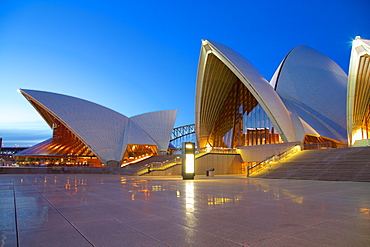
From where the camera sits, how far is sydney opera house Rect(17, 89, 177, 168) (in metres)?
35.0

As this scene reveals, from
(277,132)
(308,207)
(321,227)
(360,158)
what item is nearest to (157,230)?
(321,227)

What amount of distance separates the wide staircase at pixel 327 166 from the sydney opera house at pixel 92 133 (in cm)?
2249

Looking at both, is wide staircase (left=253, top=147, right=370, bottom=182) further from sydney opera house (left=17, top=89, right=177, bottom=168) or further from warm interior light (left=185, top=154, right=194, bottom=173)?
sydney opera house (left=17, top=89, right=177, bottom=168)

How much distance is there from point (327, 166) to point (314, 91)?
22057 mm

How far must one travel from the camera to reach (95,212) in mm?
5336

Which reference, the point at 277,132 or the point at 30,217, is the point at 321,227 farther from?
the point at 277,132

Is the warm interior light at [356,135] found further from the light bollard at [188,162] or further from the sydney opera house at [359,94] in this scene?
the light bollard at [188,162]

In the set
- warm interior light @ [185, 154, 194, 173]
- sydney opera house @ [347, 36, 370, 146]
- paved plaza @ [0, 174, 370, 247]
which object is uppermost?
sydney opera house @ [347, 36, 370, 146]

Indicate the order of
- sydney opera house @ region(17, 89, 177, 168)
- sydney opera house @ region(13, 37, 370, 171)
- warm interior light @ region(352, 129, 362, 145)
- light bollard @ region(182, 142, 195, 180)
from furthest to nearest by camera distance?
sydney opera house @ region(17, 89, 177, 168), warm interior light @ region(352, 129, 362, 145), sydney opera house @ region(13, 37, 370, 171), light bollard @ region(182, 142, 195, 180)

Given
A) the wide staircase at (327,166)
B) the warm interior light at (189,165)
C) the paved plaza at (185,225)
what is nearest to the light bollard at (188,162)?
the warm interior light at (189,165)

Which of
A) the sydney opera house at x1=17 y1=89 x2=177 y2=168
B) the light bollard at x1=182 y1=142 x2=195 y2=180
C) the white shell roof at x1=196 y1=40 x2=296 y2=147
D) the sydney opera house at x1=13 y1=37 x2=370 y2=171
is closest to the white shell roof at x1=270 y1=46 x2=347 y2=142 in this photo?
the sydney opera house at x1=13 y1=37 x2=370 y2=171

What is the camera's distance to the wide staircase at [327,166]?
15.4 meters

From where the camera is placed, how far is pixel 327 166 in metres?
17.6

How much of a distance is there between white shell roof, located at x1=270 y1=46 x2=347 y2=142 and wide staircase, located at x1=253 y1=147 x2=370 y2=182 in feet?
36.1
